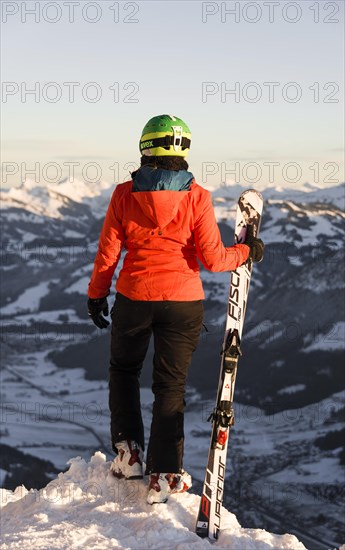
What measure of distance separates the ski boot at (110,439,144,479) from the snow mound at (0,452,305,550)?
0.12m

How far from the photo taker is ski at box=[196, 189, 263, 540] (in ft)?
27.6

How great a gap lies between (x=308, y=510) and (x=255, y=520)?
62.2ft

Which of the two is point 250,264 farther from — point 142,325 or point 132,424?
point 132,424

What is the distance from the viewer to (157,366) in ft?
28.6

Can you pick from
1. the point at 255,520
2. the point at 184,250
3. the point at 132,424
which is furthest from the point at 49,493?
the point at 255,520

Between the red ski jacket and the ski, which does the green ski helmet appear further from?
the ski

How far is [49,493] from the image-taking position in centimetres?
913

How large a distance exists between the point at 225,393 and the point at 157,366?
35.1 inches

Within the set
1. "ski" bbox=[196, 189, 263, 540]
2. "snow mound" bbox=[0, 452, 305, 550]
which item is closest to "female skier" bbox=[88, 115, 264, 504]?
"snow mound" bbox=[0, 452, 305, 550]

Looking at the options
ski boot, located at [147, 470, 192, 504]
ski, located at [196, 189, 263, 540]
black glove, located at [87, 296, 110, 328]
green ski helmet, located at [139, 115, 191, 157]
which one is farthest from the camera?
black glove, located at [87, 296, 110, 328]

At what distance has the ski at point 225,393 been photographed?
331 inches

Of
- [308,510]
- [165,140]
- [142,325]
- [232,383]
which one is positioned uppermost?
[165,140]

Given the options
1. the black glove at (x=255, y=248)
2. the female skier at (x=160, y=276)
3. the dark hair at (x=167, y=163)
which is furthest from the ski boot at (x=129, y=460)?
the dark hair at (x=167, y=163)

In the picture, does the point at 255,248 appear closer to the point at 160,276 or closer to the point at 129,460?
the point at 160,276
